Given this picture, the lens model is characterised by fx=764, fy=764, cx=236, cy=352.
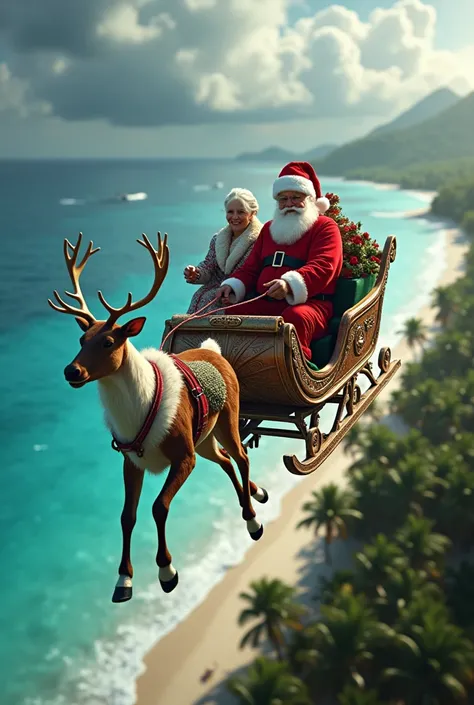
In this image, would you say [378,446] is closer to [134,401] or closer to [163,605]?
[163,605]

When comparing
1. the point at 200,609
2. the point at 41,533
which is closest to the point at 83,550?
the point at 41,533

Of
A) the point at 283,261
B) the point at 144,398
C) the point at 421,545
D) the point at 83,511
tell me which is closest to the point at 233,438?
the point at 144,398

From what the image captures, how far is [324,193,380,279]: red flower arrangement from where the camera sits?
7.41 m

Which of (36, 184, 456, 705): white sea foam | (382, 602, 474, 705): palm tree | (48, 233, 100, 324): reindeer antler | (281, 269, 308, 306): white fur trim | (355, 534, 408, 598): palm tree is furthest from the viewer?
(36, 184, 456, 705): white sea foam

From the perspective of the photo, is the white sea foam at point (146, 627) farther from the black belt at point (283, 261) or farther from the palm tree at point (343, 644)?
the black belt at point (283, 261)

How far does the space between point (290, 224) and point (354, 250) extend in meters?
1.44

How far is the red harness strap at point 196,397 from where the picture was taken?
460 cm

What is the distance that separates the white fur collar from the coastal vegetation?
93.6ft

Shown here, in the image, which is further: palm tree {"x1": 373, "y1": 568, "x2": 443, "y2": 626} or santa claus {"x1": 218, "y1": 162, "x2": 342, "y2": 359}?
palm tree {"x1": 373, "y1": 568, "x2": 443, "y2": 626}

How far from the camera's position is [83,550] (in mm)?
50906

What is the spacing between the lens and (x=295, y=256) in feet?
20.8

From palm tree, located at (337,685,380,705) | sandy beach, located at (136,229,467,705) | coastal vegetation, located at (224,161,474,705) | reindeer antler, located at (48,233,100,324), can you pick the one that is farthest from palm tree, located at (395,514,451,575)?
reindeer antler, located at (48,233,100,324)

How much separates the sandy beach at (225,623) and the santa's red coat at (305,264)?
1259 inches

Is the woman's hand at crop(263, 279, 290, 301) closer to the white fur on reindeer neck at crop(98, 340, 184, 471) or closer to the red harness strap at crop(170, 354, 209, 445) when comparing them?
the red harness strap at crop(170, 354, 209, 445)
